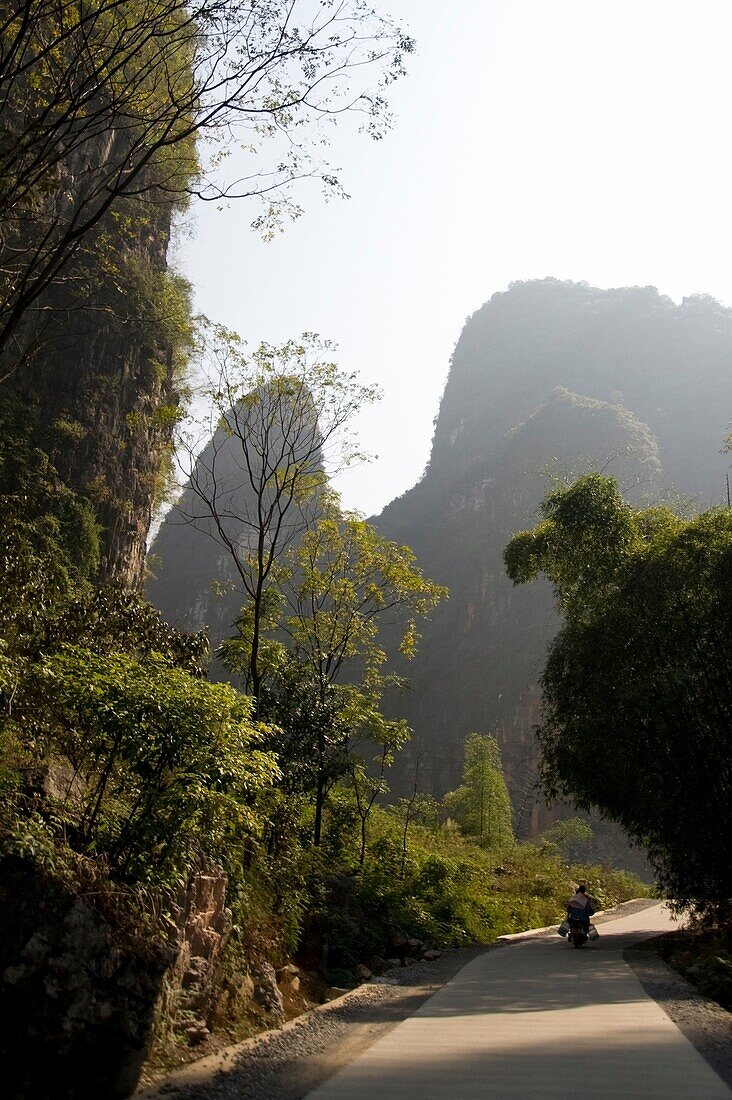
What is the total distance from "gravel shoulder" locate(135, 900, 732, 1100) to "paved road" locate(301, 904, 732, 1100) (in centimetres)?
19

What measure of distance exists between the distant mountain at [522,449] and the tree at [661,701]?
42.6 m

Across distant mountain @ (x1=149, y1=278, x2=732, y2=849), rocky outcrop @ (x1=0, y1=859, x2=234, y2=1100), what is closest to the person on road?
rocky outcrop @ (x1=0, y1=859, x2=234, y2=1100)

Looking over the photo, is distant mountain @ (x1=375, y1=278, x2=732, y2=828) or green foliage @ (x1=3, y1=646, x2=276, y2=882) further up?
distant mountain @ (x1=375, y1=278, x2=732, y2=828)

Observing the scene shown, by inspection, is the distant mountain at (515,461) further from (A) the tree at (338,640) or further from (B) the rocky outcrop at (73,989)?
(B) the rocky outcrop at (73,989)

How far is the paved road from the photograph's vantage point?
3.96 metres

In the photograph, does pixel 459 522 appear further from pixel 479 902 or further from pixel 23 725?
pixel 23 725

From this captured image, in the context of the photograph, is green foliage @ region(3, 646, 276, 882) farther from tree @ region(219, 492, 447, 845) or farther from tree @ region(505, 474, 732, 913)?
tree @ region(505, 474, 732, 913)

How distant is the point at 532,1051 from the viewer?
4664mm

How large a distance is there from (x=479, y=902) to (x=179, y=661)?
7394mm

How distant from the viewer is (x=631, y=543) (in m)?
12.1

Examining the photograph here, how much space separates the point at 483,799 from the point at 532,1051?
2192 cm

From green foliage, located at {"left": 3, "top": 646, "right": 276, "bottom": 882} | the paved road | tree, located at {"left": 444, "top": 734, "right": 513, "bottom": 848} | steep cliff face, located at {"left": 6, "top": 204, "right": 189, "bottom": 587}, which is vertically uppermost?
steep cliff face, located at {"left": 6, "top": 204, "right": 189, "bottom": 587}

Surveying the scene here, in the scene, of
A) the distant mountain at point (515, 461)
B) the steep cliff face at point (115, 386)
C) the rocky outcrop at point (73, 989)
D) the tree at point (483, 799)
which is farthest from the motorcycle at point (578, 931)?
the distant mountain at point (515, 461)

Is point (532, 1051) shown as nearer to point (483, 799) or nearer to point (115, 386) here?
point (115, 386)
